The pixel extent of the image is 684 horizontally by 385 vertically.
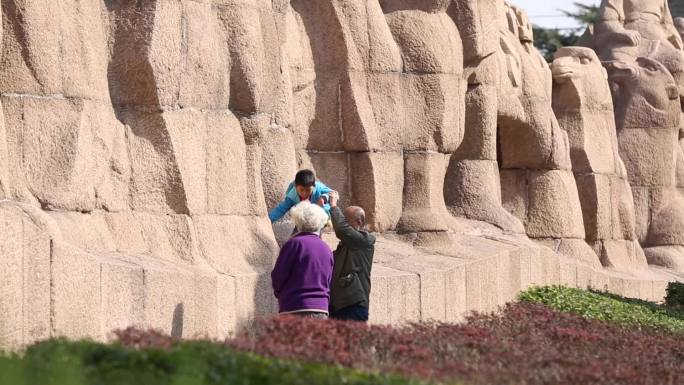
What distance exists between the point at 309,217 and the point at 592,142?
12.4 metres

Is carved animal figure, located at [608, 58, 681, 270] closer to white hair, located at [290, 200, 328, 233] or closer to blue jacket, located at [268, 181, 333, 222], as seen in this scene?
blue jacket, located at [268, 181, 333, 222]

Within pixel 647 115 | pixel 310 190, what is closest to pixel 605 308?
pixel 310 190

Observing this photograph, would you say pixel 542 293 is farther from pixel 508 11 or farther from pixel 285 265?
pixel 285 265

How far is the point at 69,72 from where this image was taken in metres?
10.5

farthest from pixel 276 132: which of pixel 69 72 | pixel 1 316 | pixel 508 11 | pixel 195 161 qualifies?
pixel 508 11

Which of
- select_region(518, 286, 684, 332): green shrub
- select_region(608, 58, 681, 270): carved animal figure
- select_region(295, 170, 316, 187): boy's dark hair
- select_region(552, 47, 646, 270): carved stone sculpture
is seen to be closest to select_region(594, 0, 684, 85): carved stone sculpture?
select_region(608, 58, 681, 270): carved animal figure

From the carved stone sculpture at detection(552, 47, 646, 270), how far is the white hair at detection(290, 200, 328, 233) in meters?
11.9

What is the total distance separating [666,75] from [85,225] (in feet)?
51.1

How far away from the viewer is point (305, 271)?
10.2 m

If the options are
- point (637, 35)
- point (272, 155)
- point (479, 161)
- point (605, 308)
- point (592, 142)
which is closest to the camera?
point (272, 155)

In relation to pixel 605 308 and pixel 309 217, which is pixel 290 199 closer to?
pixel 309 217

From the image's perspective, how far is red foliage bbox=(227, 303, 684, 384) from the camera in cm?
812

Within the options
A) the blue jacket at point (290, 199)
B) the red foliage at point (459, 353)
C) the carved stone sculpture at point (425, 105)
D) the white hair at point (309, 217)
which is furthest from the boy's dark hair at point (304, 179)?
the carved stone sculpture at point (425, 105)

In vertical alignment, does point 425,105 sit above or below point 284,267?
above
